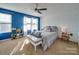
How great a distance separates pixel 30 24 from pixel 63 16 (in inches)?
32.1

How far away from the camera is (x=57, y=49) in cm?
196

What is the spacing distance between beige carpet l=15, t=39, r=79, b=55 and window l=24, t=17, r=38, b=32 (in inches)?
15.7

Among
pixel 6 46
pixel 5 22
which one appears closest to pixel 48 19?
pixel 5 22

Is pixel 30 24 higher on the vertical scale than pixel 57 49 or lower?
higher

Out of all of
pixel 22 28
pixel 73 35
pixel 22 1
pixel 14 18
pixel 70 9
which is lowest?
pixel 73 35

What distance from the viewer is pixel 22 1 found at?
193 centimetres

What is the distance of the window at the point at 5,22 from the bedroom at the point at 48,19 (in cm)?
5

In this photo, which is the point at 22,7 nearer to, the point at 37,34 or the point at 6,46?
the point at 37,34

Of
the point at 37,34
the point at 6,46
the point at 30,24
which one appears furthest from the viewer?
the point at 30,24

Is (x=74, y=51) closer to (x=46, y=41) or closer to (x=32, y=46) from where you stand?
(x=46, y=41)

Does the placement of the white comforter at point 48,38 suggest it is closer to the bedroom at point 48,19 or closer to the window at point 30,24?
the bedroom at point 48,19

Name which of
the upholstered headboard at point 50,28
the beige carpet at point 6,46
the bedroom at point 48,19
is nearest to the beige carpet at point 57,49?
the bedroom at point 48,19
